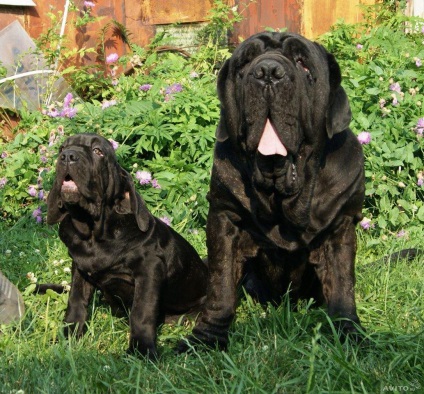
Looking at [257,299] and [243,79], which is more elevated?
[243,79]

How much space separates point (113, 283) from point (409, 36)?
4.27m

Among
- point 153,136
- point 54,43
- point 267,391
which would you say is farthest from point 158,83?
point 267,391

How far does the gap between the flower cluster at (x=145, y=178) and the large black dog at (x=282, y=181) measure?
192 centimetres

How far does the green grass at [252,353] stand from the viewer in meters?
2.88

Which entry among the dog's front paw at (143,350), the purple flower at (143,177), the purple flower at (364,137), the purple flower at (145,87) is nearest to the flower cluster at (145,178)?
the purple flower at (143,177)

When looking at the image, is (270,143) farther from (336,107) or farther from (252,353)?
(252,353)

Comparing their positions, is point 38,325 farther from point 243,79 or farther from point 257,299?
point 243,79

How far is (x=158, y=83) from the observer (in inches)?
254

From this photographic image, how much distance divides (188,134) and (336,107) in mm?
2543

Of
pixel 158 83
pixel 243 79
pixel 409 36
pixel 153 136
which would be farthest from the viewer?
pixel 409 36

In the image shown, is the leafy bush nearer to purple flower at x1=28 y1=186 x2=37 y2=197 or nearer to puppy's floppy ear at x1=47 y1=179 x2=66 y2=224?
purple flower at x1=28 y1=186 x2=37 y2=197

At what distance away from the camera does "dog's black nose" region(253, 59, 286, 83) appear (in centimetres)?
325

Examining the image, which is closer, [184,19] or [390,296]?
[390,296]

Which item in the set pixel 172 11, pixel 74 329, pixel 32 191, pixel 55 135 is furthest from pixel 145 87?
pixel 74 329
